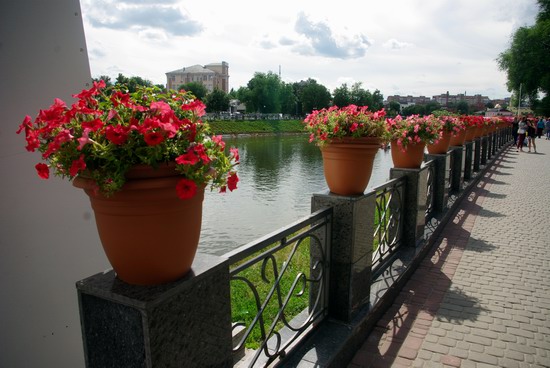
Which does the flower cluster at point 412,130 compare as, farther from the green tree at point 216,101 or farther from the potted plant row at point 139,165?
the green tree at point 216,101

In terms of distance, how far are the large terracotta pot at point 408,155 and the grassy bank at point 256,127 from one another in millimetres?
49263

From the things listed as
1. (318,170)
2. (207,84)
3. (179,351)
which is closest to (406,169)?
(179,351)

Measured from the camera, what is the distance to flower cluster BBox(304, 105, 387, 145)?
3266mm

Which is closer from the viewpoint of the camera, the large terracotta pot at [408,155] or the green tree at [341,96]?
the large terracotta pot at [408,155]

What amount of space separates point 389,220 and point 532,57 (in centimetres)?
4839

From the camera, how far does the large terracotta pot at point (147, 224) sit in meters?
1.50

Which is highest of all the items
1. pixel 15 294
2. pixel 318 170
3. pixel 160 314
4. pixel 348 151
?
pixel 348 151

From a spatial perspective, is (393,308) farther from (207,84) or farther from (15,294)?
(207,84)

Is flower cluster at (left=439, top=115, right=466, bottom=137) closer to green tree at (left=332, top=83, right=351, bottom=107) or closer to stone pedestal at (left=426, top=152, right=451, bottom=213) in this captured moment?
stone pedestal at (left=426, top=152, right=451, bottom=213)

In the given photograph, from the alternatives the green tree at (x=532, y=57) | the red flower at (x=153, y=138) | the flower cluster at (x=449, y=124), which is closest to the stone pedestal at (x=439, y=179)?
the flower cluster at (x=449, y=124)

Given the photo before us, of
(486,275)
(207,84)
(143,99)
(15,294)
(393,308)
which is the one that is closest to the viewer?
(143,99)

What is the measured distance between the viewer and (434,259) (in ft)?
17.6

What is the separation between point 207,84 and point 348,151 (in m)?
131

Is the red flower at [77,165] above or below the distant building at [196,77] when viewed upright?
below
